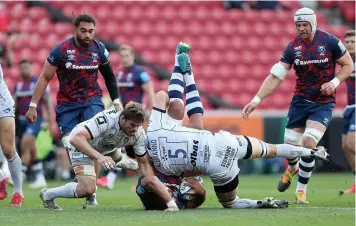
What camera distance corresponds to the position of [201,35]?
24.3 m

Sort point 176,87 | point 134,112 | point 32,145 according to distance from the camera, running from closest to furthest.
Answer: point 134,112 < point 176,87 < point 32,145

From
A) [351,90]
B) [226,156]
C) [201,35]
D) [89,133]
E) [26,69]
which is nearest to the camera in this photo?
[89,133]

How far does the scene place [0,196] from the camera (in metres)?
10.8

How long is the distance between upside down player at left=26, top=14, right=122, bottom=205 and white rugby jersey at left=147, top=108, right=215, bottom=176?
157 centimetres

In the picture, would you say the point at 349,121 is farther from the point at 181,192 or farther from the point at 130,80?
the point at 181,192

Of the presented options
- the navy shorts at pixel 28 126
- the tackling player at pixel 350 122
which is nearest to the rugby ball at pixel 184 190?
the tackling player at pixel 350 122

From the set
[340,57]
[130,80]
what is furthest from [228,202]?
[130,80]

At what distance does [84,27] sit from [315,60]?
9.38 ft

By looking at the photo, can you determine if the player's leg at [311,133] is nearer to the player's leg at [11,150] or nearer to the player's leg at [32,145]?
the player's leg at [11,150]

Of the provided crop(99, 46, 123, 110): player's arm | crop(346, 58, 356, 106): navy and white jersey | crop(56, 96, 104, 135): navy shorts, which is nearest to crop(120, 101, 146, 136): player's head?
crop(56, 96, 104, 135): navy shorts

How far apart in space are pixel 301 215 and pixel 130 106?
1.99 m

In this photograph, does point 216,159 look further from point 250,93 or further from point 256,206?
point 250,93

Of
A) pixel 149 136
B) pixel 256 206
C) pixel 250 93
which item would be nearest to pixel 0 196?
pixel 149 136

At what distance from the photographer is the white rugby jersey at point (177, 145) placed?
920 cm
